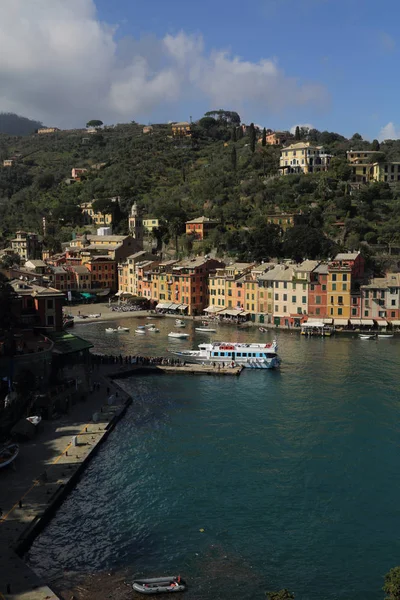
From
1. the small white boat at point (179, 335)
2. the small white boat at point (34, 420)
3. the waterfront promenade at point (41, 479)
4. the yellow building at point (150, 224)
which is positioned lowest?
the waterfront promenade at point (41, 479)

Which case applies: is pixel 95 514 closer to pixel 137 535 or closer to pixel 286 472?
pixel 137 535

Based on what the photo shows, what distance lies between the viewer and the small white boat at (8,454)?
2792cm

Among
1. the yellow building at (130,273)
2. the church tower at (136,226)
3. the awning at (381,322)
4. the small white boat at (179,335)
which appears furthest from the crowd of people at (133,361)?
the church tower at (136,226)

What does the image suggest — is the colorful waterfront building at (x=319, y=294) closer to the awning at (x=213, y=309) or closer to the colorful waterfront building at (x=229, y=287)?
the colorful waterfront building at (x=229, y=287)

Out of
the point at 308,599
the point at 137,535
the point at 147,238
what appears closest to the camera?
the point at 308,599

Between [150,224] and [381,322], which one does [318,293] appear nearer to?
[381,322]

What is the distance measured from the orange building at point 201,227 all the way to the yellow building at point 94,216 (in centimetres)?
2465

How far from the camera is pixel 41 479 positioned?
27.1 meters

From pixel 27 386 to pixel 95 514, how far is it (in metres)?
13.4

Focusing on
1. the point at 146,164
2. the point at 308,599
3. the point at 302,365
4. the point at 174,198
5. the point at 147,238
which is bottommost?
the point at 308,599

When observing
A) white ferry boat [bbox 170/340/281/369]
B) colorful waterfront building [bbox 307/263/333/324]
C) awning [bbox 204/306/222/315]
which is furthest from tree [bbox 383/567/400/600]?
awning [bbox 204/306/222/315]

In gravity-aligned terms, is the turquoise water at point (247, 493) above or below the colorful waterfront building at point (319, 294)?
below

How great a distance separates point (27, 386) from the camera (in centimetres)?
3712

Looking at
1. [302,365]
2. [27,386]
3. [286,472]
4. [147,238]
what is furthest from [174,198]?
[286,472]
